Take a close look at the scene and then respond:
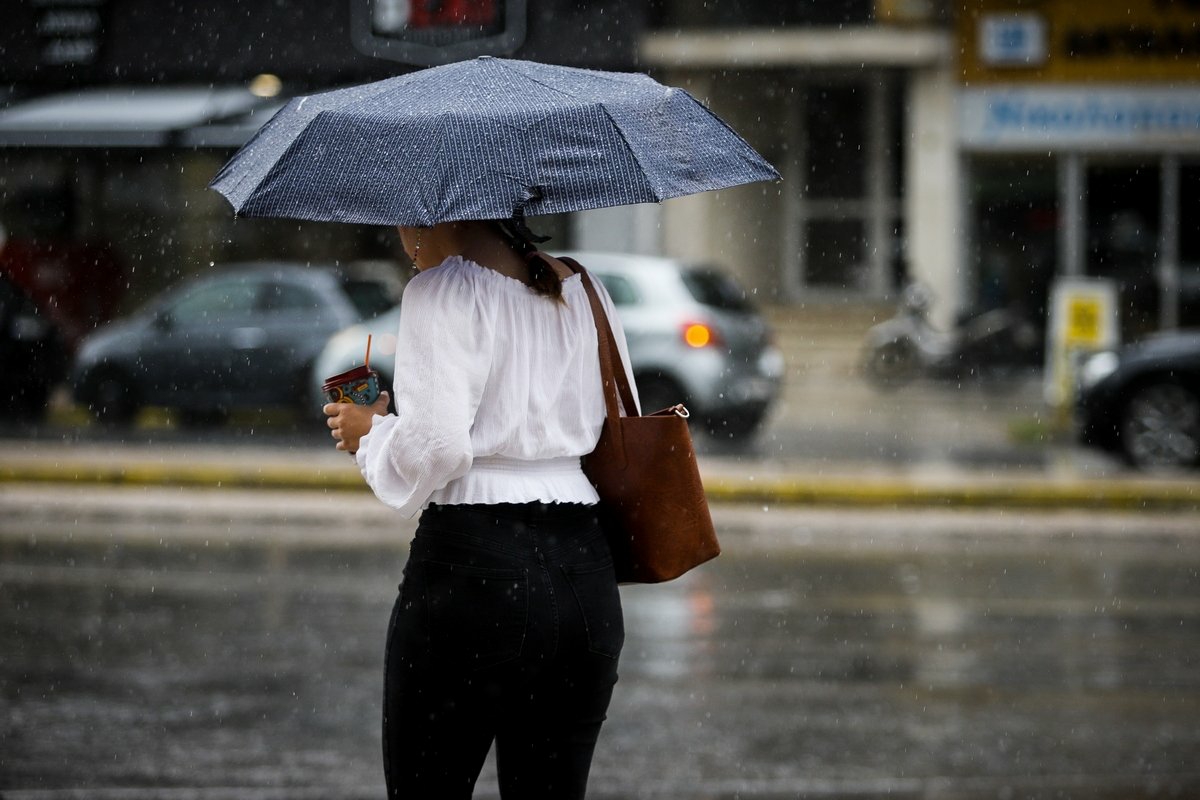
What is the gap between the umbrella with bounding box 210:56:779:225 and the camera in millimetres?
2678

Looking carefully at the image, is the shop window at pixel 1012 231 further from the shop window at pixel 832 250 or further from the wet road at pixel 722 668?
the wet road at pixel 722 668

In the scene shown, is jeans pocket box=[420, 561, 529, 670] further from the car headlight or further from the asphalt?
the car headlight

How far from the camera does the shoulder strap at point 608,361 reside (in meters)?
2.78

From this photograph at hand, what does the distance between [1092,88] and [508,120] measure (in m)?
21.2

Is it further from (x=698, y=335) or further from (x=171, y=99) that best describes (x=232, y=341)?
(x=171, y=99)

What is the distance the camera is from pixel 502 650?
268cm

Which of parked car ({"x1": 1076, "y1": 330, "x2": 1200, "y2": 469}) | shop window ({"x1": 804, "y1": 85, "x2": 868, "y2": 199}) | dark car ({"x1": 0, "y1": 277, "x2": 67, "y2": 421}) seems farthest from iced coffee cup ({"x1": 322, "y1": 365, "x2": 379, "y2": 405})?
shop window ({"x1": 804, "y1": 85, "x2": 868, "y2": 199})

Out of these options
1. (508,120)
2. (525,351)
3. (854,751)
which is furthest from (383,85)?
(854,751)

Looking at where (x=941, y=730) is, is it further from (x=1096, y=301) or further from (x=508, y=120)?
(x=1096, y=301)

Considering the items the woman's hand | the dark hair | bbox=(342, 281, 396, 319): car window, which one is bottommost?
bbox=(342, 281, 396, 319): car window

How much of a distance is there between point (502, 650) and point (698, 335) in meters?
11.0

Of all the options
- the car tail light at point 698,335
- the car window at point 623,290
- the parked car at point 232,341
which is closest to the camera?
the car tail light at point 698,335

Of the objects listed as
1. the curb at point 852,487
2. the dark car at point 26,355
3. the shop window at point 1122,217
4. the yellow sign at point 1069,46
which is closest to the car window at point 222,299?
the dark car at point 26,355

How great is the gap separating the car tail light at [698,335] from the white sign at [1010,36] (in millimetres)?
10579
